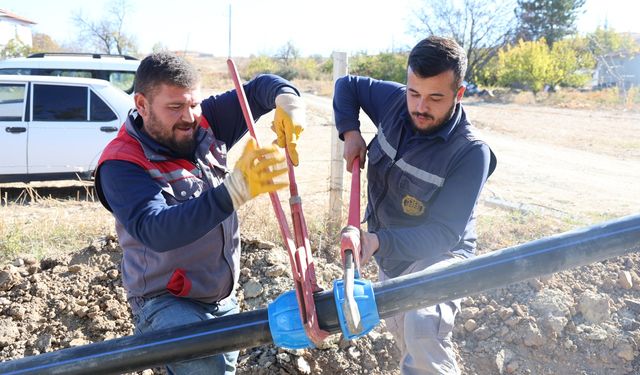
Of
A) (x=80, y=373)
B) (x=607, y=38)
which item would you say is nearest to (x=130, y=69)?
(x=80, y=373)

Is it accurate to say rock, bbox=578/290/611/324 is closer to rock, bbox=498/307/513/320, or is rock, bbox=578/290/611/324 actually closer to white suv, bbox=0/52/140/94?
rock, bbox=498/307/513/320

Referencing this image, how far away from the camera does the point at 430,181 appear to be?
243 cm

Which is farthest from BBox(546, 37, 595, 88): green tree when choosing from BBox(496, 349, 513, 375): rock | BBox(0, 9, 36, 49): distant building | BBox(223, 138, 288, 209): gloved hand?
BBox(0, 9, 36, 49): distant building

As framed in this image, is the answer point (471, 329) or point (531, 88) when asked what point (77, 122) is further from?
point (531, 88)

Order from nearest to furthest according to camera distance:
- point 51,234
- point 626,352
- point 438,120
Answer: point 438,120 → point 626,352 → point 51,234

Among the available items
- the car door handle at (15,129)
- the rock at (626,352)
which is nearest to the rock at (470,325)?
the rock at (626,352)

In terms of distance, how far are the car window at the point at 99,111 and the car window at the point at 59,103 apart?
88 millimetres

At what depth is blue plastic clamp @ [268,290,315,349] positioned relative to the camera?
1.62 m

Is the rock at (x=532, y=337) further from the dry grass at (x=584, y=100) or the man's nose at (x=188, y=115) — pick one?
the dry grass at (x=584, y=100)

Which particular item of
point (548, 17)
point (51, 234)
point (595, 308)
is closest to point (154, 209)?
point (595, 308)

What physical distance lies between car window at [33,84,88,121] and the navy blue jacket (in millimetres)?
5727

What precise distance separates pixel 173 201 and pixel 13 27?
179ft

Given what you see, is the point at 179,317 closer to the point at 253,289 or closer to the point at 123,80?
the point at 253,289

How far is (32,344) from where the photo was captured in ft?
11.2
